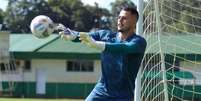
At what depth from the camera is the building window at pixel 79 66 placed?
150ft

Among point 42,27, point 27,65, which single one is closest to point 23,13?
point 27,65

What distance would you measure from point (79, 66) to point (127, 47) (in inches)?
1501

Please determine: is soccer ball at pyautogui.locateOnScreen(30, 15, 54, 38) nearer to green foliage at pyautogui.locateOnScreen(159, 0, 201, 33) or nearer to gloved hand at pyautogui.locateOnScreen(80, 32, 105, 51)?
gloved hand at pyautogui.locateOnScreen(80, 32, 105, 51)

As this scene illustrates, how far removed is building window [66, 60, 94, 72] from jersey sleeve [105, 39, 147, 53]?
123 feet

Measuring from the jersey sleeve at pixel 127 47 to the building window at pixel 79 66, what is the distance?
37.3 meters

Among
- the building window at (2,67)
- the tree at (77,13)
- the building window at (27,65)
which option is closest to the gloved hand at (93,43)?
the building window at (27,65)

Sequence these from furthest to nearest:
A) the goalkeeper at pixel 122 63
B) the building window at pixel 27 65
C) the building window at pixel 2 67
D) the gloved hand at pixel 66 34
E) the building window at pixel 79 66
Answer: the building window at pixel 2 67
the building window at pixel 27 65
the building window at pixel 79 66
the goalkeeper at pixel 122 63
the gloved hand at pixel 66 34

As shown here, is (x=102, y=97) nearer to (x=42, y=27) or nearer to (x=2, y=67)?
(x=42, y=27)

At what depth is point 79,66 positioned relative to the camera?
4606cm

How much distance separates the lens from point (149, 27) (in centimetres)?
1162

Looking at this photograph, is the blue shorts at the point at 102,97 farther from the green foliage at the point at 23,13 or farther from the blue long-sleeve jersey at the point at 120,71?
the green foliage at the point at 23,13

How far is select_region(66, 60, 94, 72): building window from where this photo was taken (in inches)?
1797

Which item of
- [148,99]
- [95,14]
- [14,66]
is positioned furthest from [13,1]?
[148,99]

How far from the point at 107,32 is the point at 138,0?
7.81 feet
